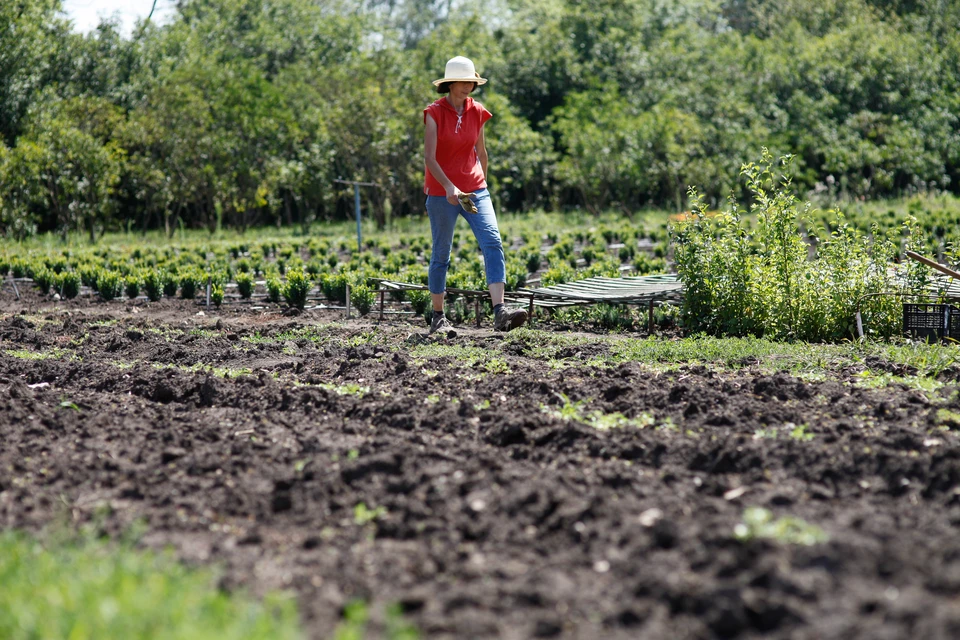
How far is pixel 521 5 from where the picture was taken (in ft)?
133

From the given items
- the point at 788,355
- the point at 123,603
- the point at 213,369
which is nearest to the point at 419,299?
the point at 213,369

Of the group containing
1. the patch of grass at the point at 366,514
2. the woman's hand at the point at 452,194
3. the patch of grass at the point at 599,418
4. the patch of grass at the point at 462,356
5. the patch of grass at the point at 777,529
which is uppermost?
the woman's hand at the point at 452,194

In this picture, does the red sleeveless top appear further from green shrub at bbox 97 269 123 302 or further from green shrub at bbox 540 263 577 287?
green shrub at bbox 97 269 123 302

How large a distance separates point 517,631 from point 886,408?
266 cm

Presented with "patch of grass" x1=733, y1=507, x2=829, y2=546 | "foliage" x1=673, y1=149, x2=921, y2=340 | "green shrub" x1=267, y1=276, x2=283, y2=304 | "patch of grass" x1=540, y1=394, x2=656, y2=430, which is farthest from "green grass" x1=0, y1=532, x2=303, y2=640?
"green shrub" x1=267, y1=276, x2=283, y2=304

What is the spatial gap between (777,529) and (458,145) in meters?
4.68

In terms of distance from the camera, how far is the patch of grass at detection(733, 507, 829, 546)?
2637mm

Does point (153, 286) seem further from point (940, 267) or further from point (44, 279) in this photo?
point (940, 267)

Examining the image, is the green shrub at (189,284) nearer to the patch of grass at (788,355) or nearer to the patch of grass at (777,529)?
the patch of grass at (788,355)

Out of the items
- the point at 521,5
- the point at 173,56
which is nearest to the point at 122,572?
the point at 173,56

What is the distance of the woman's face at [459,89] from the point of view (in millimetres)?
6730

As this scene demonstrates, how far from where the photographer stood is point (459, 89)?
6762 mm

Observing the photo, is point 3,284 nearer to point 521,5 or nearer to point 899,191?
point 899,191

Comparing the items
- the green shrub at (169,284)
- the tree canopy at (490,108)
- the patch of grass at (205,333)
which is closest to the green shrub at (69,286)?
the green shrub at (169,284)
